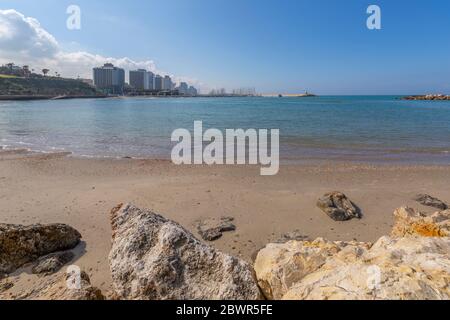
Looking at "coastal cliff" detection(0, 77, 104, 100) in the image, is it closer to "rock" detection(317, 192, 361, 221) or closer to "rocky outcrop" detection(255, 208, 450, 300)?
"rock" detection(317, 192, 361, 221)

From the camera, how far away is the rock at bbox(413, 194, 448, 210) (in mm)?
8922

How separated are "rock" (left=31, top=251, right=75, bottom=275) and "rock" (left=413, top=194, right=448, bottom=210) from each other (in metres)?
10.9

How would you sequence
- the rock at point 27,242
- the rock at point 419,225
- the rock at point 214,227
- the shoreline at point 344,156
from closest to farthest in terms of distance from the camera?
1. the rock at point 419,225
2. the rock at point 27,242
3. the rock at point 214,227
4. the shoreline at point 344,156

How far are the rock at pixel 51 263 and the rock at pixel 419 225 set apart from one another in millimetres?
6790

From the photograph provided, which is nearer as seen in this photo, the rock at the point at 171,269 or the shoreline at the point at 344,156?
the rock at the point at 171,269

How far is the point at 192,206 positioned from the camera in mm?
9117

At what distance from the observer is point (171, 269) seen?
11.8 ft

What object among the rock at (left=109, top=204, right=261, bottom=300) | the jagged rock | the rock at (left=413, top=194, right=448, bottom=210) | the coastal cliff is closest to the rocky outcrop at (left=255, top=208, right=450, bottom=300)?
the rock at (left=109, top=204, right=261, bottom=300)

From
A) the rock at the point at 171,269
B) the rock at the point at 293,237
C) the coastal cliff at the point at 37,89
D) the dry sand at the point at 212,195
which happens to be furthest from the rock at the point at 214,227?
the coastal cliff at the point at 37,89

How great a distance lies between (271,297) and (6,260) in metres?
5.30

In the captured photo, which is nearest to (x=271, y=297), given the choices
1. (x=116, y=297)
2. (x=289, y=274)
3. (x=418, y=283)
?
(x=289, y=274)

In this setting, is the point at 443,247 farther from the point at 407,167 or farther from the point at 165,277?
the point at 407,167

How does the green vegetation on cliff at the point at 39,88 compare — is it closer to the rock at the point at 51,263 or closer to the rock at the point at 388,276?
the rock at the point at 51,263

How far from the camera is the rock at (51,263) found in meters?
5.38
